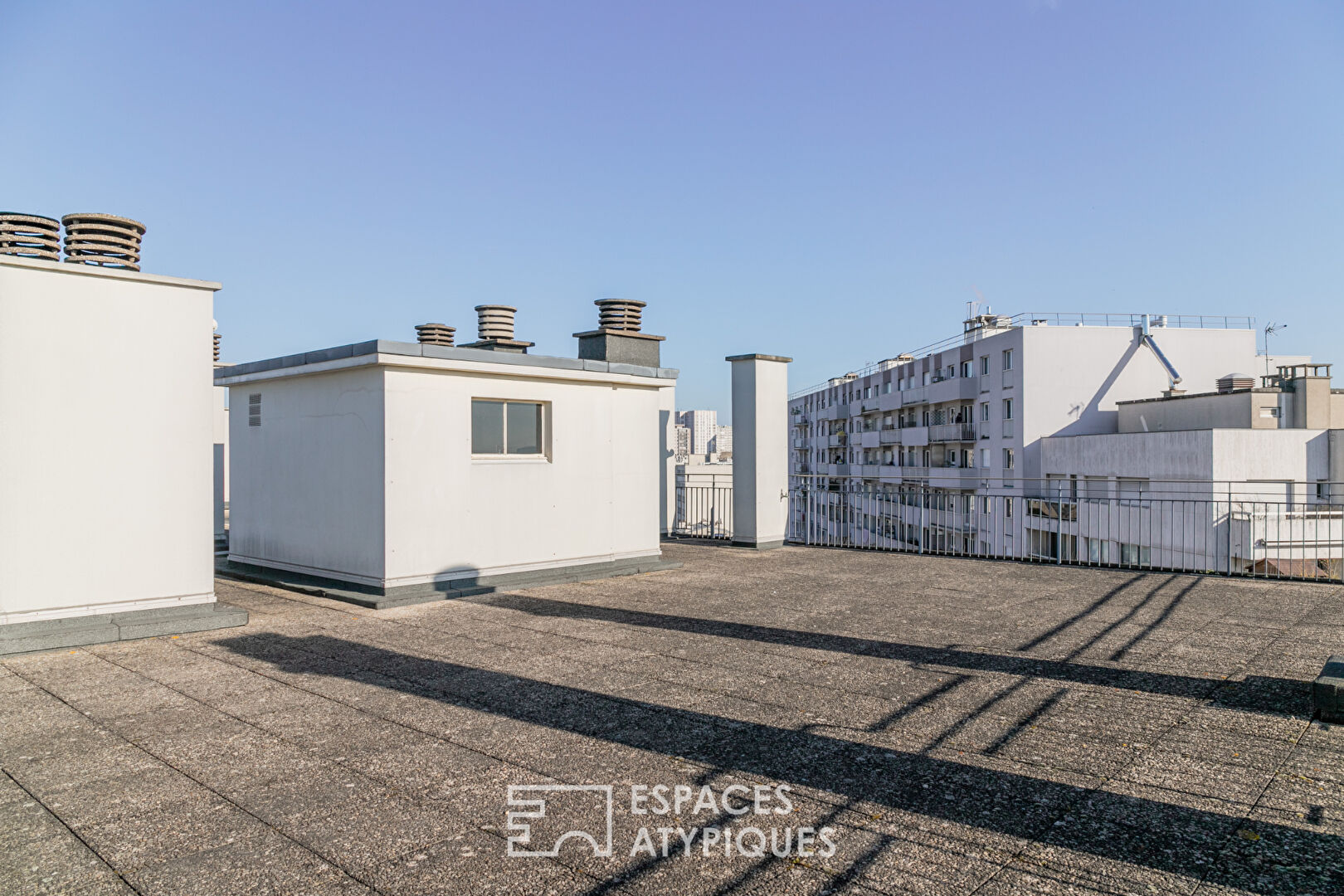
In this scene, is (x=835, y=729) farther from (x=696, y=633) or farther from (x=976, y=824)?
(x=696, y=633)

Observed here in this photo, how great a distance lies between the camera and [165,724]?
196 inches

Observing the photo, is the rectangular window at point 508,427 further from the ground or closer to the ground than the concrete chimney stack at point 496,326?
closer to the ground

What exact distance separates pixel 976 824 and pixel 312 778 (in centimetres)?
320

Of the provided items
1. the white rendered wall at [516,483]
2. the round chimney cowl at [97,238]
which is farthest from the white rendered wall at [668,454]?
the round chimney cowl at [97,238]

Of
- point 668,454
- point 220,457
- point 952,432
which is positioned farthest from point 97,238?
point 952,432

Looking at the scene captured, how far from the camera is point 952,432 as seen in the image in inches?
2292

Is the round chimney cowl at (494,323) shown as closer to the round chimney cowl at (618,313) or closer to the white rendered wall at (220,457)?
the round chimney cowl at (618,313)

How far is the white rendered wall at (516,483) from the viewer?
9172mm

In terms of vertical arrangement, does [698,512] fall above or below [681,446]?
below

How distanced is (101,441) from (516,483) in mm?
4341

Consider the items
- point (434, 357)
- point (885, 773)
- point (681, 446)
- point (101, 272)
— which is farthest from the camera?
point (681, 446)

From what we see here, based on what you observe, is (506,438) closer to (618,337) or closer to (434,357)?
(434,357)

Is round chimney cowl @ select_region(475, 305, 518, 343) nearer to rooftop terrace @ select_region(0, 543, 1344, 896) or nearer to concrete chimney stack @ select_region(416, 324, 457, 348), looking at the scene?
concrete chimney stack @ select_region(416, 324, 457, 348)

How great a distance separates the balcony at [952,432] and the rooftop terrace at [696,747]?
165ft
